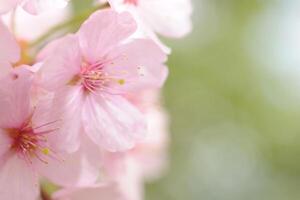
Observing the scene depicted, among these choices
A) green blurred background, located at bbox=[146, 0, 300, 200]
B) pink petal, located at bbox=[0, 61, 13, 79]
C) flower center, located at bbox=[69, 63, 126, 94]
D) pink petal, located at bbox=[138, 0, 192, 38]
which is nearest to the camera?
pink petal, located at bbox=[0, 61, 13, 79]

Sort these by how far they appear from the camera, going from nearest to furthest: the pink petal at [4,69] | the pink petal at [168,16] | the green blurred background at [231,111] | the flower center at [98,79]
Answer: the pink petal at [4,69] < the flower center at [98,79] < the pink petal at [168,16] < the green blurred background at [231,111]

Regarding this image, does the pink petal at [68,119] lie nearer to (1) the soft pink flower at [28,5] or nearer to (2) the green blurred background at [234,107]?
(1) the soft pink flower at [28,5]

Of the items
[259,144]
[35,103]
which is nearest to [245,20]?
[259,144]

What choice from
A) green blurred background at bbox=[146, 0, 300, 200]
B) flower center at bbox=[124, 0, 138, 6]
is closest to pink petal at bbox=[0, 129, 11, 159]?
flower center at bbox=[124, 0, 138, 6]

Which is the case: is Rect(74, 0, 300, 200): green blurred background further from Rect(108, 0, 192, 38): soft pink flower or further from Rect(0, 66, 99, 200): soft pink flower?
Rect(0, 66, 99, 200): soft pink flower

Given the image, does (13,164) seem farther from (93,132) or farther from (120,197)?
(120,197)

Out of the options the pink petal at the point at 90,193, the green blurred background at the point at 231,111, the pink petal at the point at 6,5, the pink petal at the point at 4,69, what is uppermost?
the pink petal at the point at 6,5

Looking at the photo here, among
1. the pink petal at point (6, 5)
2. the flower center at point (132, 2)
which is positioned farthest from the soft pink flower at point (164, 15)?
the pink petal at point (6, 5)

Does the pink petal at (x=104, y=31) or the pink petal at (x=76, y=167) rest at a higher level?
the pink petal at (x=104, y=31)

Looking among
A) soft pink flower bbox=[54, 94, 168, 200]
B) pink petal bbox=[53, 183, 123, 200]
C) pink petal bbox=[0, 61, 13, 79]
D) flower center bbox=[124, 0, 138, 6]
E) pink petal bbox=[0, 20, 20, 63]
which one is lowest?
soft pink flower bbox=[54, 94, 168, 200]
